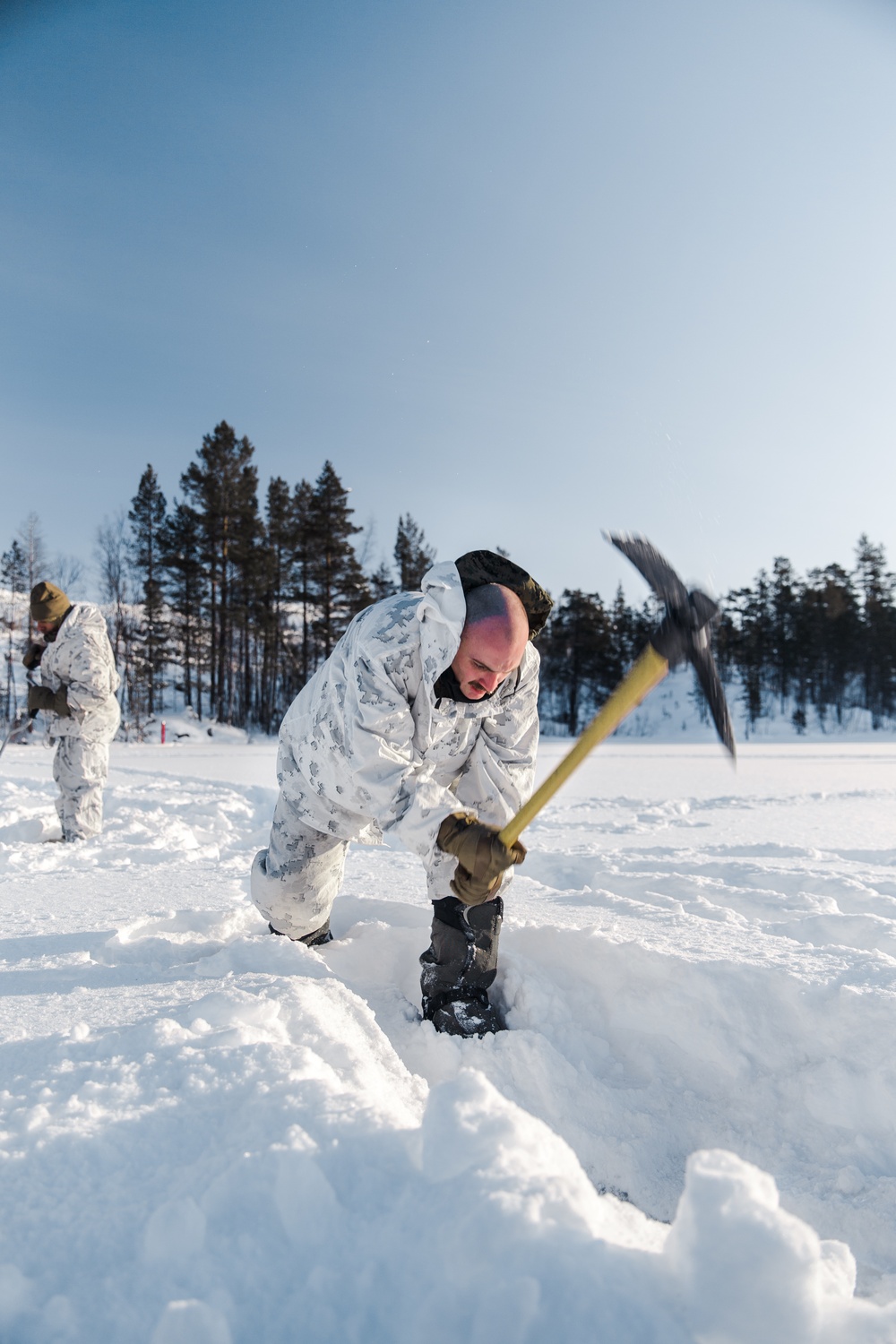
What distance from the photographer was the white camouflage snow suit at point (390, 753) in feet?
6.43

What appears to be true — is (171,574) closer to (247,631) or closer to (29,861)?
(247,631)

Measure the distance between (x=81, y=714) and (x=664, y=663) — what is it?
4.25 m

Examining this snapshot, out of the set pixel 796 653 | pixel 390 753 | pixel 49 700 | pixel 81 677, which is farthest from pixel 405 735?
pixel 796 653

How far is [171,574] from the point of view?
1013 inches

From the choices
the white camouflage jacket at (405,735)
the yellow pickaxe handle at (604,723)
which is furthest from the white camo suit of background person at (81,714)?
the yellow pickaxe handle at (604,723)

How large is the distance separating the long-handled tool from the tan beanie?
13.4 ft

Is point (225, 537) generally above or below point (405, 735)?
above

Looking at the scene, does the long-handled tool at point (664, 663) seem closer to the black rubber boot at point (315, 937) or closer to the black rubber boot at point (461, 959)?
the black rubber boot at point (461, 959)

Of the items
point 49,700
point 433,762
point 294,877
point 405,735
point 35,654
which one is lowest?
point 294,877

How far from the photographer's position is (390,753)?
79.5 inches

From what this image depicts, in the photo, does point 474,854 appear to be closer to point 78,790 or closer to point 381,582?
point 78,790

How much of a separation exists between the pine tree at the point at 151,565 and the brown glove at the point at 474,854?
25911mm

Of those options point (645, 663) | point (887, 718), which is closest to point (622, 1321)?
point (645, 663)

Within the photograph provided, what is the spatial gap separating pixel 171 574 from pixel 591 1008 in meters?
26.4
